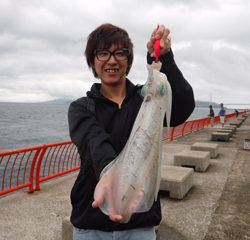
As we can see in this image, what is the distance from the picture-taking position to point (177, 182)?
22.2ft

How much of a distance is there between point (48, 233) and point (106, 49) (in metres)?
4.18

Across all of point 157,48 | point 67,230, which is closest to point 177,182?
point 67,230

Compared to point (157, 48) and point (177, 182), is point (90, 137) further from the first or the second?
point (177, 182)

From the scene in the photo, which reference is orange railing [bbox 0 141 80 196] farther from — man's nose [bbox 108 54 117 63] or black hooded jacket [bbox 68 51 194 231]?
man's nose [bbox 108 54 117 63]

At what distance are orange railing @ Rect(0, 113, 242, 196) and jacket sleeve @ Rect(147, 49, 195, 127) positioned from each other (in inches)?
6.8

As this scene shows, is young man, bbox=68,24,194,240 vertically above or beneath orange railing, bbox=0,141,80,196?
above

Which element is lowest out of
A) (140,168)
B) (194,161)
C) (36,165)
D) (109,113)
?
(36,165)

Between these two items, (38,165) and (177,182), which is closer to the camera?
(177,182)

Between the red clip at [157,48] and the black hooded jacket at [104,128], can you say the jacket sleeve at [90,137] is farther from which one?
the red clip at [157,48]

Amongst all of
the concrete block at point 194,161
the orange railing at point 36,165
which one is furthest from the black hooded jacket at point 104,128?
the concrete block at point 194,161

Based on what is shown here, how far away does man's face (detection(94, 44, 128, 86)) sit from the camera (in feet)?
6.70

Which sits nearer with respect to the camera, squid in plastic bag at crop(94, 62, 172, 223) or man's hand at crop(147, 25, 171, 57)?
squid in plastic bag at crop(94, 62, 172, 223)

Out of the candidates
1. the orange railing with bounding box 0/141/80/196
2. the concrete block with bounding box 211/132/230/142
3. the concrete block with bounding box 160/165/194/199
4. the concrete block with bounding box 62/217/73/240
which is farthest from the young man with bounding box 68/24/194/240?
the concrete block with bounding box 211/132/230/142

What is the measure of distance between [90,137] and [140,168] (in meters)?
0.45
